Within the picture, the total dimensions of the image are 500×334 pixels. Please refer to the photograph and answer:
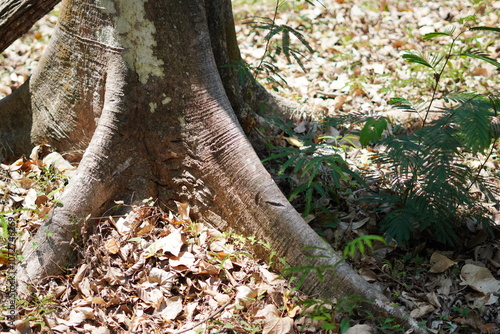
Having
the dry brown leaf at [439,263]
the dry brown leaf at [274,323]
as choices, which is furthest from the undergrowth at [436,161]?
the dry brown leaf at [274,323]

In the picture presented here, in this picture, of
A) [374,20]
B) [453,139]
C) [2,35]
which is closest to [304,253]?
[453,139]

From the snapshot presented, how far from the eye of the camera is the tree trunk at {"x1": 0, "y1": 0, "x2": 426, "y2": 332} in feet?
8.21

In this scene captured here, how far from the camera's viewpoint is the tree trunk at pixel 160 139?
98.6 inches

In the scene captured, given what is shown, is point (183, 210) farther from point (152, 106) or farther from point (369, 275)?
point (369, 275)

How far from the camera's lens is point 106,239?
A: 262 cm

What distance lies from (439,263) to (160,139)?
1.76 m

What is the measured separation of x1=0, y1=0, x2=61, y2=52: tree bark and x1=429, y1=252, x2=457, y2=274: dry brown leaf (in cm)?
304

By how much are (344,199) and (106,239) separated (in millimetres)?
1526

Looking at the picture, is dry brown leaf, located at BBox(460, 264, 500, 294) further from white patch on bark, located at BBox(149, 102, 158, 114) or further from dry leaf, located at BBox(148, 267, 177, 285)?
white patch on bark, located at BBox(149, 102, 158, 114)

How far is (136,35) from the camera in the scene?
2539mm

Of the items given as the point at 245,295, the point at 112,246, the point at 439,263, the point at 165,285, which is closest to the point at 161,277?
the point at 165,285

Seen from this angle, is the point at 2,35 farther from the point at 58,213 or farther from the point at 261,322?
the point at 261,322

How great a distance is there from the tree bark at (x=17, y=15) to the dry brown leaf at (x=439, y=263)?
9.98ft

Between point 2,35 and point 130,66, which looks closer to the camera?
point 130,66
